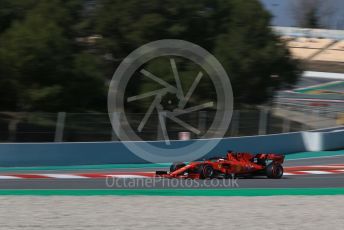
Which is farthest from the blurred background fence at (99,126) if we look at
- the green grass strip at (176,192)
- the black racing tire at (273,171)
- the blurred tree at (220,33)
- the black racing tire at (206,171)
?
the green grass strip at (176,192)

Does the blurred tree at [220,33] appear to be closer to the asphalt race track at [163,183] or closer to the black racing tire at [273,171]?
the black racing tire at [273,171]

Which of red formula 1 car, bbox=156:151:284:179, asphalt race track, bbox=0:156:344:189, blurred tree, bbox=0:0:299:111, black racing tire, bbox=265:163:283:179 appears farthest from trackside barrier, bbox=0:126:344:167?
black racing tire, bbox=265:163:283:179

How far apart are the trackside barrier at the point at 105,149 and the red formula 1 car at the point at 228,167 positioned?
18.8ft

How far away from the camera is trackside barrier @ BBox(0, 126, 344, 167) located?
1861 cm

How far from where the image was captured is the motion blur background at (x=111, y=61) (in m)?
20.5

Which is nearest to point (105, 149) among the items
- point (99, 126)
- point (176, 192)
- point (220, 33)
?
point (99, 126)

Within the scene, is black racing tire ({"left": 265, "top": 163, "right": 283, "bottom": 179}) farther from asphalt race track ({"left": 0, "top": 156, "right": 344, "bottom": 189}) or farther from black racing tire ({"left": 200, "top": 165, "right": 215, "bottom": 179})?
black racing tire ({"left": 200, "top": 165, "right": 215, "bottom": 179})

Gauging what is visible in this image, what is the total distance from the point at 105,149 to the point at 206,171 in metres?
6.50

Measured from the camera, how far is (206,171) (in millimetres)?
13867

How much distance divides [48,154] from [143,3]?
10207 mm

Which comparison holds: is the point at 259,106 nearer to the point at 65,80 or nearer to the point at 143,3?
the point at 143,3

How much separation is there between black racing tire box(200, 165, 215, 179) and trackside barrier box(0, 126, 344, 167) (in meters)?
6.40
